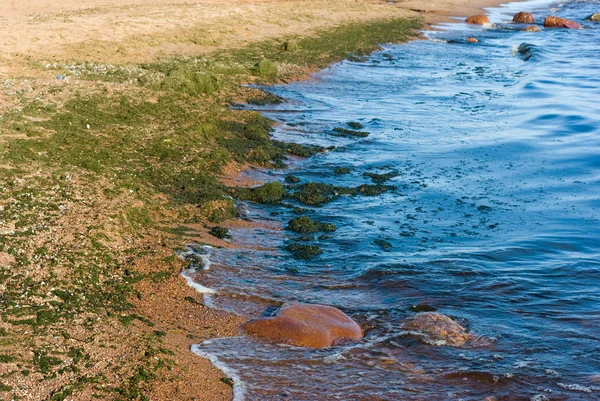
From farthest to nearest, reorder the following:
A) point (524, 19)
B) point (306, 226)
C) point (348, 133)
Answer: point (524, 19) → point (348, 133) → point (306, 226)

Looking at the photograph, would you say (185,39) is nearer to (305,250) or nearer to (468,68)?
(468,68)

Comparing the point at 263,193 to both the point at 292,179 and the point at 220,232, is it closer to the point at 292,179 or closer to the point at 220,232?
the point at 292,179

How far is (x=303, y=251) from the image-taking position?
8.77m

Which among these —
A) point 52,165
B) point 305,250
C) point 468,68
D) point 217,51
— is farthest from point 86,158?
point 468,68

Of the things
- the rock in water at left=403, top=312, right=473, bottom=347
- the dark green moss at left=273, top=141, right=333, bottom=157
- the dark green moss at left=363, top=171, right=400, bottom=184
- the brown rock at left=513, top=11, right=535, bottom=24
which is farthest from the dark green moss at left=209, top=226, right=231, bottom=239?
the brown rock at left=513, top=11, right=535, bottom=24

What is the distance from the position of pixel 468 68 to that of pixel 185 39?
9.24m

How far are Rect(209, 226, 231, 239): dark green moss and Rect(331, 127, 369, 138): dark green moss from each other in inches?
222

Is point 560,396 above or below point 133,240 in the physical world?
below

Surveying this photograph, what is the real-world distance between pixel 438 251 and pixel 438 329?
223 centimetres

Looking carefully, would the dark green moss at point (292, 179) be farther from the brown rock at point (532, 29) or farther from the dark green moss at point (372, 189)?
the brown rock at point (532, 29)

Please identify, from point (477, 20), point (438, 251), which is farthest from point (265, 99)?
point (477, 20)

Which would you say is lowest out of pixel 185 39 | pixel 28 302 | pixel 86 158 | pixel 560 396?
pixel 560 396

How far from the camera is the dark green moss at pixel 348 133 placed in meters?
14.0

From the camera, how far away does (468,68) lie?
22.6 meters
